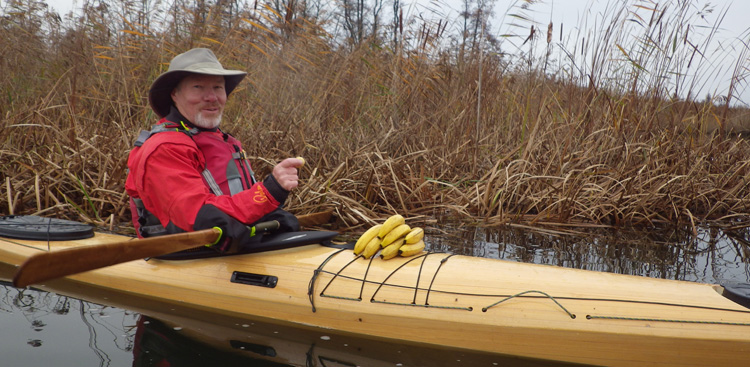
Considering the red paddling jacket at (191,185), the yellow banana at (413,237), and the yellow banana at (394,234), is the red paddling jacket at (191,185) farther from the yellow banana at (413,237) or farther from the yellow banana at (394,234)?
the yellow banana at (413,237)

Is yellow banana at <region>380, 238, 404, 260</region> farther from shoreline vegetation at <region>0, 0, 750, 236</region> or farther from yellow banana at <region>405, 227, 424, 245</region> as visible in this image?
shoreline vegetation at <region>0, 0, 750, 236</region>

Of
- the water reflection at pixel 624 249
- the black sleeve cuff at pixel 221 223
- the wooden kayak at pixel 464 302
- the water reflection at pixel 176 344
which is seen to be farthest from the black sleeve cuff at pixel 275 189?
the water reflection at pixel 624 249

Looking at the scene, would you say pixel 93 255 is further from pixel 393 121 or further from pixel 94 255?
pixel 393 121

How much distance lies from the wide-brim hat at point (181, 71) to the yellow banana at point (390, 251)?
1141 mm

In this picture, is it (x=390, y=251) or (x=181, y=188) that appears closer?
(x=181, y=188)

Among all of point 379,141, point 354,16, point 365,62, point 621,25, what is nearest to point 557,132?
point 621,25

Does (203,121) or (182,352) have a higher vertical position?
(203,121)

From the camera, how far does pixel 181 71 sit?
108 inches

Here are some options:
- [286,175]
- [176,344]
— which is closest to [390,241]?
[286,175]

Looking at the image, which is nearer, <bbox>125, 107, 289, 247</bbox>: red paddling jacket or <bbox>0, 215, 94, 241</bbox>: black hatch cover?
<bbox>125, 107, 289, 247</bbox>: red paddling jacket

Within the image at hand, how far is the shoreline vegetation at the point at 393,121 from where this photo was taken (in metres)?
4.51

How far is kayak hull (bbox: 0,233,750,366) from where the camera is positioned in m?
2.21

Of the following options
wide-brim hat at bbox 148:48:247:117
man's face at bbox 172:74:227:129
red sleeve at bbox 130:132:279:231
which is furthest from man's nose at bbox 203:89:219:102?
red sleeve at bbox 130:132:279:231

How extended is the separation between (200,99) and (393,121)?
2.63 m
